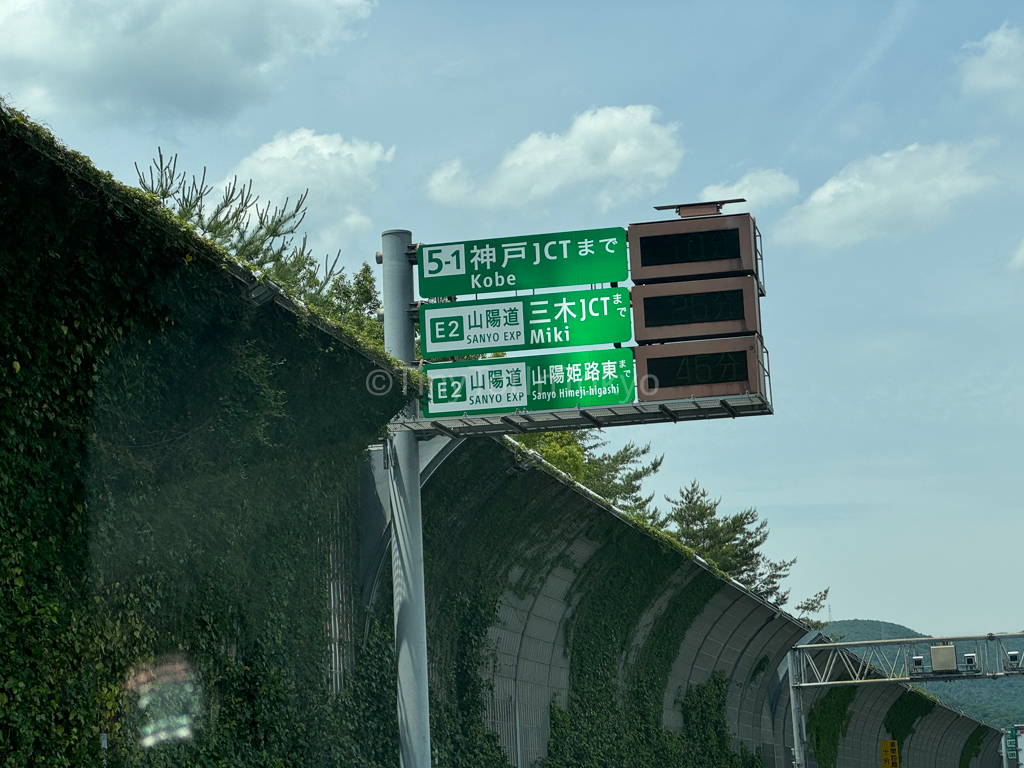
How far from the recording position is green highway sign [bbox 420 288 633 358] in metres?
17.6

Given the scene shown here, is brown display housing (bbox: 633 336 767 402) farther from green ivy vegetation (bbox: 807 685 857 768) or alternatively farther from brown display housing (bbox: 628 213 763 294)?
green ivy vegetation (bbox: 807 685 857 768)

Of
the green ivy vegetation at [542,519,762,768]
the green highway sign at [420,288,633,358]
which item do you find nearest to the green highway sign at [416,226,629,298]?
the green highway sign at [420,288,633,358]

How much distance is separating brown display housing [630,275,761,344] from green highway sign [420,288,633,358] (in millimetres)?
162

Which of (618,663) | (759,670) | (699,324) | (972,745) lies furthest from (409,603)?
(972,745)

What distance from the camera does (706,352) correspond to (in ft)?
56.8

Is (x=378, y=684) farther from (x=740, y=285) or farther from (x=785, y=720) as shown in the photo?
(x=785, y=720)

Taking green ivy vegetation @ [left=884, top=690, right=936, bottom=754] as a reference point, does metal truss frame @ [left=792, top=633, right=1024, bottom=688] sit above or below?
above

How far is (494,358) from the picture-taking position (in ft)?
57.6

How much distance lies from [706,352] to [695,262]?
1.35 m

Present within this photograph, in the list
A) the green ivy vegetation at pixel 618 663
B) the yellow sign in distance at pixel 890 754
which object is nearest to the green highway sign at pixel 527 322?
the green ivy vegetation at pixel 618 663

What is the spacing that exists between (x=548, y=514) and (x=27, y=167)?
533 inches

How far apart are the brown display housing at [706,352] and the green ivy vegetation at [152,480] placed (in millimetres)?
3545

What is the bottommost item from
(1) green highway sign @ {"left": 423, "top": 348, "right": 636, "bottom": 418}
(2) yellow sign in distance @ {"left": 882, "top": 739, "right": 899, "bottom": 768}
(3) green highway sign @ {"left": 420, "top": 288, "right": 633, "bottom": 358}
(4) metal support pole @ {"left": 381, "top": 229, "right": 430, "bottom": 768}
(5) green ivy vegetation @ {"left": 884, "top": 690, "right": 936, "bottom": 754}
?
(2) yellow sign in distance @ {"left": 882, "top": 739, "right": 899, "bottom": 768}

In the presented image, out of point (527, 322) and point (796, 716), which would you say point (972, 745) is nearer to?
point (796, 716)
